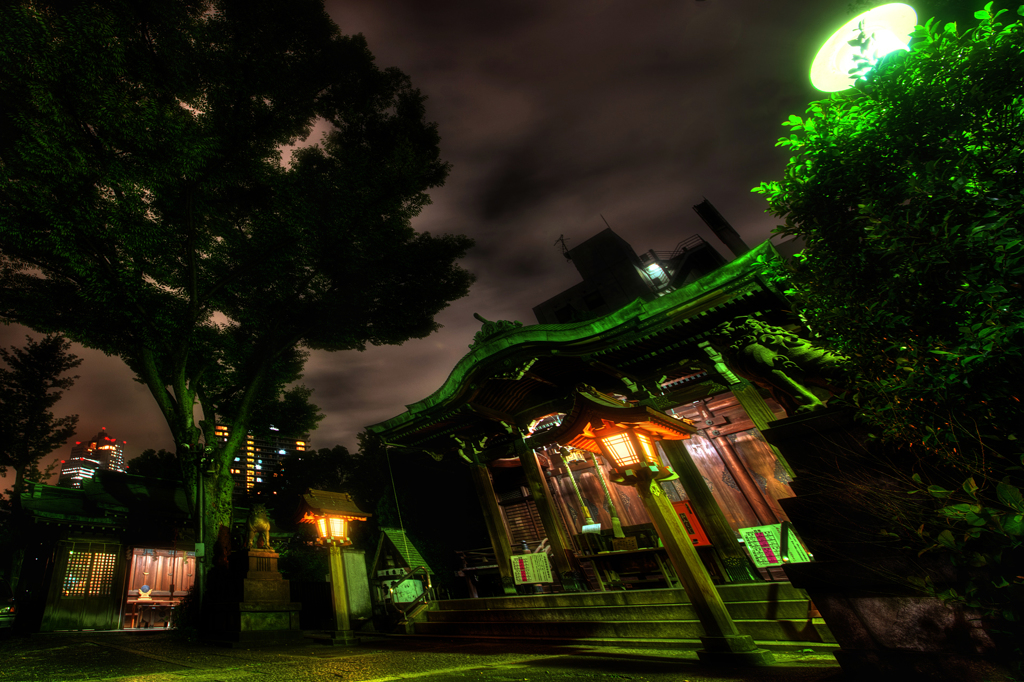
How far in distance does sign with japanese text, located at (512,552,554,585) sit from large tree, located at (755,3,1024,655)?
9.25 metres

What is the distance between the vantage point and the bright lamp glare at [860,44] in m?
3.43

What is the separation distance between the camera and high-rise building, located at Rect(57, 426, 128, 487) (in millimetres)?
82125

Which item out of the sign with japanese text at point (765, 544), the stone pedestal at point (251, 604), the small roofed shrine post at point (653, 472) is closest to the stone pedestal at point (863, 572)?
the small roofed shrine post at point (653, 472)

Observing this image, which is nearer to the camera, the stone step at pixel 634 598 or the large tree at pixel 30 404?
the stone step at pixel 634 598

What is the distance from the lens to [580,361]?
1052cm

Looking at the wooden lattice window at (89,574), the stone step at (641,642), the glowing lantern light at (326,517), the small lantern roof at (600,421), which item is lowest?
the stone step at (641,642)

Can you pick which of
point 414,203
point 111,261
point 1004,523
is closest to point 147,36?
point 111,261

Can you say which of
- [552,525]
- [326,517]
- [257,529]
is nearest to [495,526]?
[552,525]

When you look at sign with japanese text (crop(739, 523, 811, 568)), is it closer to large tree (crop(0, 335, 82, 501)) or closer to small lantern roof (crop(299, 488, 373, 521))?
small lantern roof (crop(299, 488, 373, 521))

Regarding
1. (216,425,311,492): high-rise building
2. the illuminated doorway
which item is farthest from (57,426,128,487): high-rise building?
the illuminated doorway

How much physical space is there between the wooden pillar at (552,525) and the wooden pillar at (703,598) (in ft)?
19.9

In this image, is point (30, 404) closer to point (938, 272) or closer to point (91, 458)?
point (938, 272)

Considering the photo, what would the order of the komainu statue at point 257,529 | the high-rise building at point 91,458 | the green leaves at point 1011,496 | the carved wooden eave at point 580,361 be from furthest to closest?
the high-rise building at point 91,458 < the komainu statue at point 257,529 < the carved wooden eave at point 580,361 < the green leaves at point 1011,496

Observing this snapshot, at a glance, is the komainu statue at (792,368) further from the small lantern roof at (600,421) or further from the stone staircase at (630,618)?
the stone staircase at (630,618)
